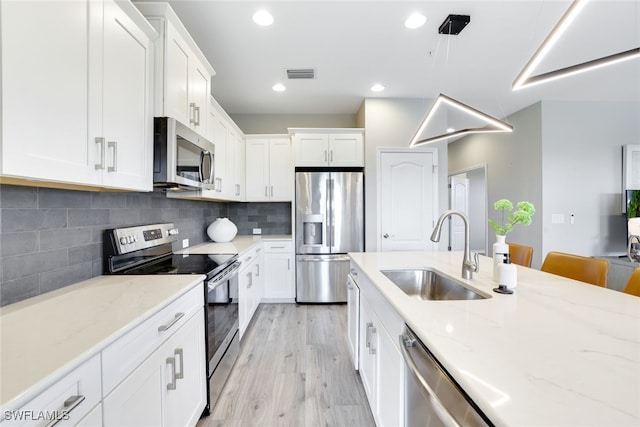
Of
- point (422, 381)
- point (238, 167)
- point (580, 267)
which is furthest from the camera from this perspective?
point (238, 167)

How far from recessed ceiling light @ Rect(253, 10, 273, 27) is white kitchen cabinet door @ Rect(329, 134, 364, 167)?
1.76 m

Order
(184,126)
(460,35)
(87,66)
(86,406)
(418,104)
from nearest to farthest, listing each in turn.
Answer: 1. (86,406)
2. (87,66)
3. (184,126)
4. (460,35)
5. (418,104)

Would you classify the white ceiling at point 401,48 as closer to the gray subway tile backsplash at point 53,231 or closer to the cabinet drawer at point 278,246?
the gray subway tile backsplash at point 53,231

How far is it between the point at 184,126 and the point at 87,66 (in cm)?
68

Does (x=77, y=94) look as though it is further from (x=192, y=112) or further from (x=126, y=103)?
(x=192, y=112)

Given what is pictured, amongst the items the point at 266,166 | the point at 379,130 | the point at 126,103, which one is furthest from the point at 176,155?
the point at 379,130

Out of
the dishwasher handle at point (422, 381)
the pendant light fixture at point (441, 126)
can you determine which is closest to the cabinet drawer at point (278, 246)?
the pendant light fixture at point (441, 126)

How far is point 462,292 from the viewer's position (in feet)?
5.00

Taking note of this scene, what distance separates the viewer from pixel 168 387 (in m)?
1.24

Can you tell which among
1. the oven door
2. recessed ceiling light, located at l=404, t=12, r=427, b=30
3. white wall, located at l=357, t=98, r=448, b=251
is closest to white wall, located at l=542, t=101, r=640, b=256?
white wall, located at l=357, t=98, r=448, b=251

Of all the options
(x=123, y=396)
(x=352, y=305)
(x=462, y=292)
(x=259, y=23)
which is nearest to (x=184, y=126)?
(x=259, y=23)

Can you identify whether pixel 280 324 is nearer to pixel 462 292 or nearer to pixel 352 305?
pixel 352 305

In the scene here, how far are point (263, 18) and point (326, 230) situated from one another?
2401 millimetres

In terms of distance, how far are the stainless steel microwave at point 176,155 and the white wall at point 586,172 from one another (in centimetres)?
434
